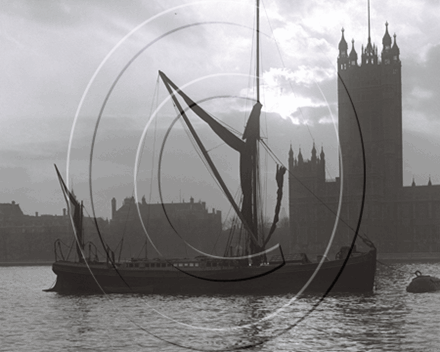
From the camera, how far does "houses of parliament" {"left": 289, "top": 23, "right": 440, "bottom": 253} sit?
14588 cm

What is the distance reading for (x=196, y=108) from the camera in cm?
4547

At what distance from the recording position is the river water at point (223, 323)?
35406mm

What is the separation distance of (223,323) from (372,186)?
109 m

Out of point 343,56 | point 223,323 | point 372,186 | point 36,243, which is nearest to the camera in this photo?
point 223,323

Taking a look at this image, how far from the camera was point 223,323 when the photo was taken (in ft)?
138

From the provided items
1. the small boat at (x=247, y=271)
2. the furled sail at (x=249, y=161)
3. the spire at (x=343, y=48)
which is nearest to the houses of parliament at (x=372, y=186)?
the spire at (x=343, y=48)

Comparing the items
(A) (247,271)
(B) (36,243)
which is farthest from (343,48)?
(A) (247,271)

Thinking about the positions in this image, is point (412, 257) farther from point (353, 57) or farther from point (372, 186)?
point (353, 57)

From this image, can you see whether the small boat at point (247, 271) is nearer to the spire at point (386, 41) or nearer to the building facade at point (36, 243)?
the building facade at point (36, 243)

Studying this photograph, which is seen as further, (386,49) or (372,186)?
(386,49)

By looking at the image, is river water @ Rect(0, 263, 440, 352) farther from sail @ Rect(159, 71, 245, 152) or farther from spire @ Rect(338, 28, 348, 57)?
spire @ Rect(338, 28, 348, 57)

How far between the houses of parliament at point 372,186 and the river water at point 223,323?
284 feet

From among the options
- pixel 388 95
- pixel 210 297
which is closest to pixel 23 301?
pixel 210 297

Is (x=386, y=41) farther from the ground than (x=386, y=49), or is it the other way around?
(x=386, y=41)
